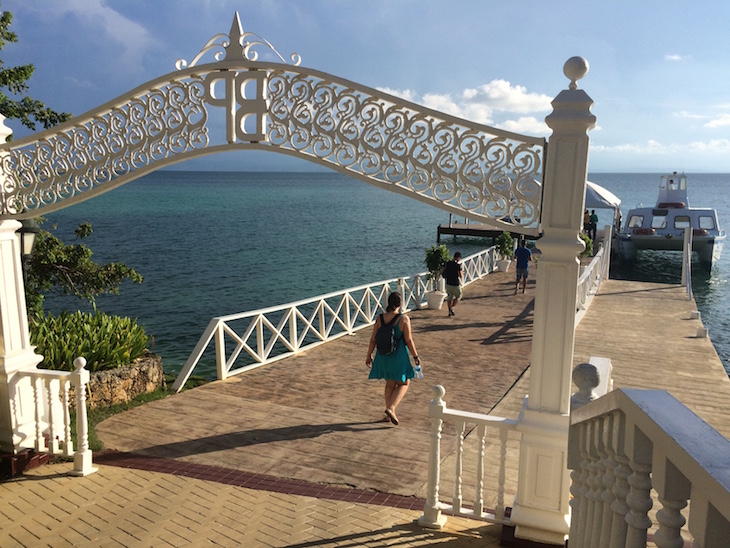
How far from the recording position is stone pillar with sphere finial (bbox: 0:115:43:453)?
19.4 ft

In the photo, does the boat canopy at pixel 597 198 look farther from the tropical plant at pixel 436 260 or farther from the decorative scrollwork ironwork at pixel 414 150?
Result: the decorative scrollwork ironwork at pixel 414 150

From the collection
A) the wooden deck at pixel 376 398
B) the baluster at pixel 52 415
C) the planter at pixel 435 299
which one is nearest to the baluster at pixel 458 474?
the wooden deck at pixel 376 398

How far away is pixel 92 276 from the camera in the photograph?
433 inches

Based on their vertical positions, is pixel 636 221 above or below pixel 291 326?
above

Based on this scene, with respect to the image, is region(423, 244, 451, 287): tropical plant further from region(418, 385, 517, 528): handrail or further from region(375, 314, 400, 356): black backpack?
region(418, 385, 517, 528): handrail

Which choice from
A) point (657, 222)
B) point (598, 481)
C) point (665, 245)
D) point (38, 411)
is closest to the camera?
point (598, 481)

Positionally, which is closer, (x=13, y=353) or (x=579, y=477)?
(x=579, y=477)

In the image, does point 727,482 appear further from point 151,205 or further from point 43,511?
point 151,205

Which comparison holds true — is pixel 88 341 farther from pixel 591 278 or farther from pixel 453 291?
pixel 591 278

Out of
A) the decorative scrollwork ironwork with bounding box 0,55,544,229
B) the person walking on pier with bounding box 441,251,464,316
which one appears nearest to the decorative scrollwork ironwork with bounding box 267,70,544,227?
the decorative scrollwork ironwork with bounding box 0,55,544,229

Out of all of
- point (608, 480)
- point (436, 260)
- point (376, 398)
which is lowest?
point (376, 398)

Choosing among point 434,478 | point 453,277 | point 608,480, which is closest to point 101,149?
point 434,478

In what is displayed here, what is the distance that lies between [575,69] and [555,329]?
72.2 inches

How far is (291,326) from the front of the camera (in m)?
11.4
